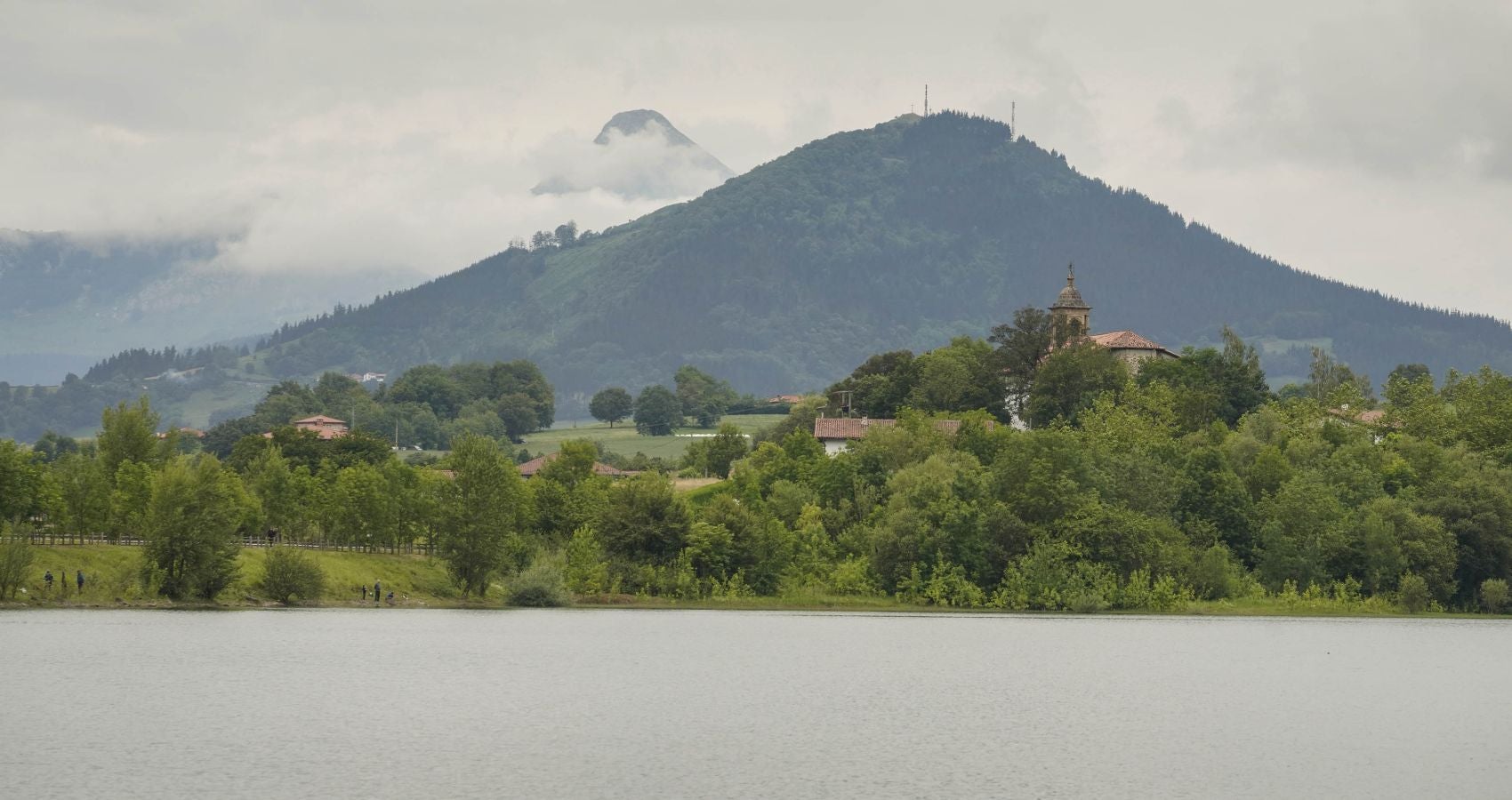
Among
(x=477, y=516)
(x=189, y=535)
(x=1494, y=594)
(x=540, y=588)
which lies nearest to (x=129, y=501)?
(x=189, y=535)

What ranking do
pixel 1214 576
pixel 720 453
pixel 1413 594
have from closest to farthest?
1. pixel 1413 594
2. pixel 1214 576
3. pixel 720 453

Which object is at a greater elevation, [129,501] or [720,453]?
[720,453]

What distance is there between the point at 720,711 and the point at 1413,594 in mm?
64770

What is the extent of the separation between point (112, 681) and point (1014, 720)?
30.5 m

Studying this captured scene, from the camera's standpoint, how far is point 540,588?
339 feet

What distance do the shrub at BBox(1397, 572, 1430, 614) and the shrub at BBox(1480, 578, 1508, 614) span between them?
3.59 metres

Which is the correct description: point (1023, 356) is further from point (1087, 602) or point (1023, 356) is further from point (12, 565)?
point (12, 565)

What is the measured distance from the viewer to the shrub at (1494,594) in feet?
347

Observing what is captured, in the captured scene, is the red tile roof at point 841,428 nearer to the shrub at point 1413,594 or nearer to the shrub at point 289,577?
the shrub at point 1413,594

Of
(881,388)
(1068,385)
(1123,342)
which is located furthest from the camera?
Answer: (1123,342)

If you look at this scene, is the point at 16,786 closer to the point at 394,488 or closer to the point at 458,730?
the point at 458,730

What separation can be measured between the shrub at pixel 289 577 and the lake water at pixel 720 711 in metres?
6.36

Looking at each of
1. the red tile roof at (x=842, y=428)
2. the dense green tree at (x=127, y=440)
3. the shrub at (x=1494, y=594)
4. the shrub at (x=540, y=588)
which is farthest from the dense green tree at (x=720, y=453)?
the shrub at (x=1494, y=594)

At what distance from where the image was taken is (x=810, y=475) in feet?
426
